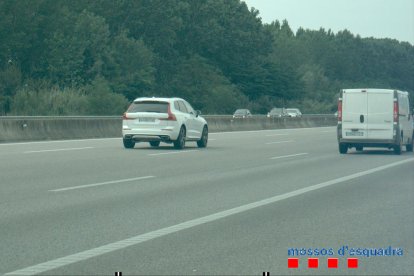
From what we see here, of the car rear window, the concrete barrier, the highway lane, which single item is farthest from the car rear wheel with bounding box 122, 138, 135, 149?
the concrete barrier

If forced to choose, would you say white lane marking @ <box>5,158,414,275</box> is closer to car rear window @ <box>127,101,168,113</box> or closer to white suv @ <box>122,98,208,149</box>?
white suv @ <box>122,98,208,149</box>

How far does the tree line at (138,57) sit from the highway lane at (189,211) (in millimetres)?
30017

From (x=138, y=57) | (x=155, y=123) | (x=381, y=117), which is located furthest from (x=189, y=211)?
(x=138, y=57)

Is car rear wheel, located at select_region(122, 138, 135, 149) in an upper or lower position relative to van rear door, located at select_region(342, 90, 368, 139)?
lower

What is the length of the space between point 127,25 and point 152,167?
86413 millimetres

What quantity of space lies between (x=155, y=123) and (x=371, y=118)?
6.25m

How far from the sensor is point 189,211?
11.8 meters

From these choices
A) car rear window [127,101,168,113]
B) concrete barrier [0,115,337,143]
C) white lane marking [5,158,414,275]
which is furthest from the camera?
concrete barrier [0,115,337,143]

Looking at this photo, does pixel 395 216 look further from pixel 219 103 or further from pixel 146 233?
pixel 219 103

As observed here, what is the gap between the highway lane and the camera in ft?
26.9

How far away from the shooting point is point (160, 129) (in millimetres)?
26750

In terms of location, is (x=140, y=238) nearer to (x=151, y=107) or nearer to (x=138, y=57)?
(x=151, y=107)

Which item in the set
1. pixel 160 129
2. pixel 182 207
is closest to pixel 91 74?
pixel 160 129

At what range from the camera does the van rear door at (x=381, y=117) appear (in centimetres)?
2719
